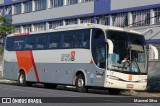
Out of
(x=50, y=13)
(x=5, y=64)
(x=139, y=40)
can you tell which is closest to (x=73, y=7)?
(x=50, y=13)

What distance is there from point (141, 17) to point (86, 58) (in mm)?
17892

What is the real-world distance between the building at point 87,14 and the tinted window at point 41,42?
→ 681 cm

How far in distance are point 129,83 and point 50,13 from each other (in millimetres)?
33114

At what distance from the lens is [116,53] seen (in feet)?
78.0

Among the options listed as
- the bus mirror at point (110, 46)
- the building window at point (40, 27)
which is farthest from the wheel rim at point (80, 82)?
the building window at point (40, 27)

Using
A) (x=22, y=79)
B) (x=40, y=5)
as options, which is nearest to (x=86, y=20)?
(x=40, y=5)

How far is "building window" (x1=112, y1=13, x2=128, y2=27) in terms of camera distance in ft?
144

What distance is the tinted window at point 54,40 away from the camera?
27797mm

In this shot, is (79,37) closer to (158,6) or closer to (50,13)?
(158,6)

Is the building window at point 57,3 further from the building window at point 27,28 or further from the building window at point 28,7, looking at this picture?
the building window at point 27,28

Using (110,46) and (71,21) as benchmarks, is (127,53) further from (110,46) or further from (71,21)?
(71,21)

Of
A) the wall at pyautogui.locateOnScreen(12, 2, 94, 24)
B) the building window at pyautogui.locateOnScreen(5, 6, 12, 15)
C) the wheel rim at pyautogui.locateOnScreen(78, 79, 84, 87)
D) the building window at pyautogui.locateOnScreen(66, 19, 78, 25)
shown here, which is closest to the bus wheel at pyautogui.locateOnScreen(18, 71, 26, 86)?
the wheel rim at pyautogui.locateOnScreen(78, 79, 84, 87)

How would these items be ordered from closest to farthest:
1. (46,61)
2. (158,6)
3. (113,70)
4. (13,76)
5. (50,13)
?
(113,70) < (46,61) < (13,76) < (158,6) < (50,13)

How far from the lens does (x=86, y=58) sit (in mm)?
25234
